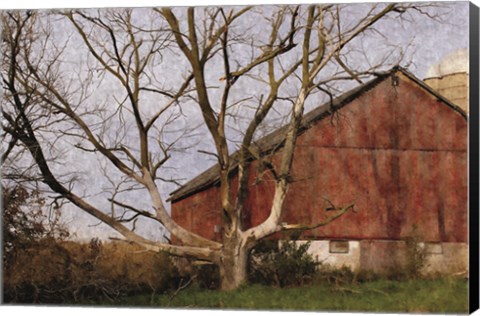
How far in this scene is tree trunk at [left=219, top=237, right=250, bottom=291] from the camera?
51.3ft

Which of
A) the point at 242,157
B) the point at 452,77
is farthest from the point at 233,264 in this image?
the point at 452,77

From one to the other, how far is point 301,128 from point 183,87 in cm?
145

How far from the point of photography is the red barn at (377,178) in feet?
48.5

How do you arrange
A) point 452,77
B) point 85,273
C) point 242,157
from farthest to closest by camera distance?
1. point 85,273
2. point 242,157
3. point 452,77

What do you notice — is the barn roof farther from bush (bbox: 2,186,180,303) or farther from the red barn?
bush (bbox: 2,186,180,303)

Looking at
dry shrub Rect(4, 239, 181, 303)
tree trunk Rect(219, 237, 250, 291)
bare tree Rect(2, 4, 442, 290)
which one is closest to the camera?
bare tree Rect(2, 4, 442, 290)

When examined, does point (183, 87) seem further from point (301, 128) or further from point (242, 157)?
point (301, 128)

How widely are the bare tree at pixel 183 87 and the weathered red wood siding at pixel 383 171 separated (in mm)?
159


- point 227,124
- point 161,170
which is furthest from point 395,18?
point 161,170

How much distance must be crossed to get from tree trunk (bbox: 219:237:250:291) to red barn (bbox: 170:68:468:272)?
0.94 ft

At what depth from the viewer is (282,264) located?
50.4ft

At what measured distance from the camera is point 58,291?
52.5 ft

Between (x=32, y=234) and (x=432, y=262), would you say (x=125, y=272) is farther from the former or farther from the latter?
(x=432, y=262)

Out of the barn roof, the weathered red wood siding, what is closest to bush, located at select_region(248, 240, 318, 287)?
the weathered red wood siding
